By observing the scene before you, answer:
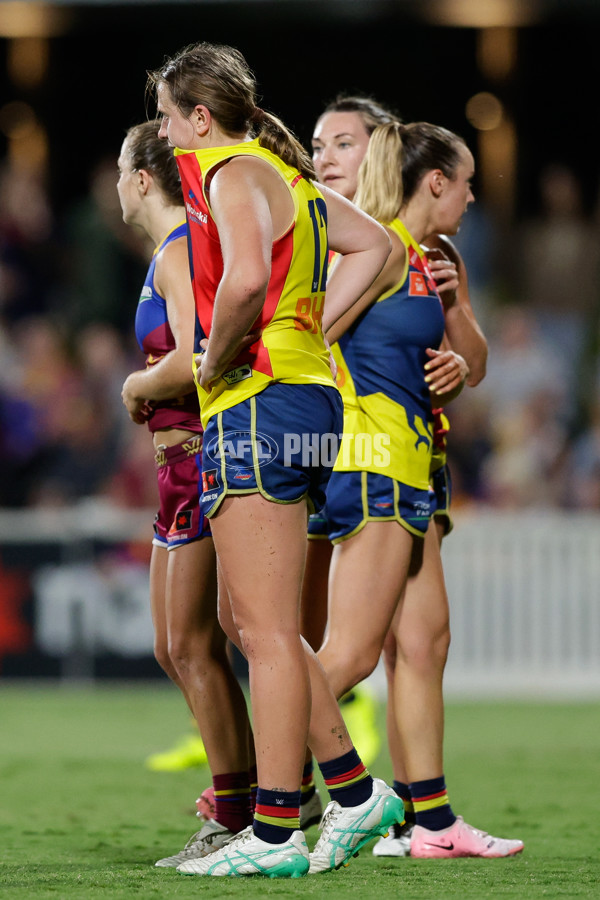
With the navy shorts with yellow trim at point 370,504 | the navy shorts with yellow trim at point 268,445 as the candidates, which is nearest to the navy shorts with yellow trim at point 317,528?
the navy shorts with yellow trim at point 370,504

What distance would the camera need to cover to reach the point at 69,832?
4.43 metres

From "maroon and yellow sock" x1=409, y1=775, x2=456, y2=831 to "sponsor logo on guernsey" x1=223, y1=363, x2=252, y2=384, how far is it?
5.00 feet

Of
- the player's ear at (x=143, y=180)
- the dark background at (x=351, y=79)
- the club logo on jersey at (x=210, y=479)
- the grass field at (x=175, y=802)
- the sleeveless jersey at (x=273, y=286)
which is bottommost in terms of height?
the grass field at (x=175, y=802)

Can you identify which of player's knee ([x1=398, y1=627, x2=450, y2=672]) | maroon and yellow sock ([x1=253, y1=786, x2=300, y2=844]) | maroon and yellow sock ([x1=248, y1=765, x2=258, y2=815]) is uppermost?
player's knee ([x1=398, y1=627, x2=450, y2=672])

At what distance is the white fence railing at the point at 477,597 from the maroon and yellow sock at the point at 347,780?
245 inches

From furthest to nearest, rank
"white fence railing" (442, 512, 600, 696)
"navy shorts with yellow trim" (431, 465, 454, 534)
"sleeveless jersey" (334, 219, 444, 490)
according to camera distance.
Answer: "white fence railing" (442, 512, 600, 696) < "navy shorts with yellow trim" (431, 465, 454, 534) < "sleeveless jersey" (334, 219, 444, 490)

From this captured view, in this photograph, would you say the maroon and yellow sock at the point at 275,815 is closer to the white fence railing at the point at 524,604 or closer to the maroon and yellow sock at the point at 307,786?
the maroon and yellow sock at the point at 307,786

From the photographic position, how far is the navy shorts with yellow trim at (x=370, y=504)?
155 inches

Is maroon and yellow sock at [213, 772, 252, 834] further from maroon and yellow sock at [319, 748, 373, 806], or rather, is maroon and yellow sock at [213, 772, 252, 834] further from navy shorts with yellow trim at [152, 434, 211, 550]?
navy shorts with yellow trim at [152, 434, 211, 550]

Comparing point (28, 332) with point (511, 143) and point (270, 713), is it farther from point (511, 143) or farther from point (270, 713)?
point (270, 713)

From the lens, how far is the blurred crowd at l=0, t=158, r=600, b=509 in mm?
11078

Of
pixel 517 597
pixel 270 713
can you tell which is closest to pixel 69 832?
pixel 270 713

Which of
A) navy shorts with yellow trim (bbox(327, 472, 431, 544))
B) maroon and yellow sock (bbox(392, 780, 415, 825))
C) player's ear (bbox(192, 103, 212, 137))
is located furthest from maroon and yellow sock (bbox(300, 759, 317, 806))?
player's ear (bbox(192, 103, 212, 137))

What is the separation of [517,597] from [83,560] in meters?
3.29
